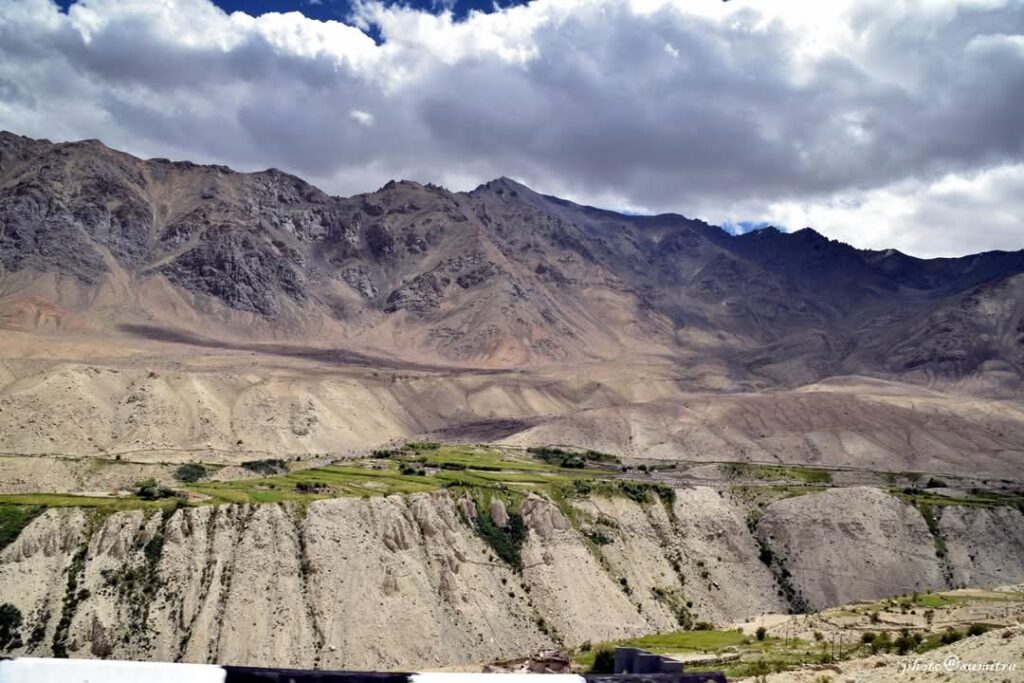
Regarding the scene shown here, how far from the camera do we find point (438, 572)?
56.5 metres

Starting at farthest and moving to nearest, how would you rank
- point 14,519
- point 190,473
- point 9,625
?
point 190,473
point 14,519
point 9,625

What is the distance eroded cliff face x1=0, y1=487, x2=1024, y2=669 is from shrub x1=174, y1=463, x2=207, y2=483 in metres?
23.3

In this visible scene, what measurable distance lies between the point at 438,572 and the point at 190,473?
1187 inches

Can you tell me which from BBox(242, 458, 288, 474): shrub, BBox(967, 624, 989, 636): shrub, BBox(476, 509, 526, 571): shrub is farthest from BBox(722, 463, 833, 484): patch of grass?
BBox(967, 624, 989, 636): shrub

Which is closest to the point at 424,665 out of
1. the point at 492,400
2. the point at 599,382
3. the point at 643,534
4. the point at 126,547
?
the point at 126,547

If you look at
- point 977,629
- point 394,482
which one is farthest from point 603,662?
point 394,482

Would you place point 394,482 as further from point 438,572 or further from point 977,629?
point 977,629

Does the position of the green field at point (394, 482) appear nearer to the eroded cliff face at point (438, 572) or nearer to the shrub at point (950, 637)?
the eroded cliff face at point (438, 572)

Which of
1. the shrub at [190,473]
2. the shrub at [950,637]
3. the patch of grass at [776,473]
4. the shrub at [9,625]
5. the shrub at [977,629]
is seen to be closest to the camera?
the shrub at [950,637]

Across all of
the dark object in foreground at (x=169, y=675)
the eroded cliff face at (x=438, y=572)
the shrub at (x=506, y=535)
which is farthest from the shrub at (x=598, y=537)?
the dark object in foreground at (x=169, y=675)

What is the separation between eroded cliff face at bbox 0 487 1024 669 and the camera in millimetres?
45969

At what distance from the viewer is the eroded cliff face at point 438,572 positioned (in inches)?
1810

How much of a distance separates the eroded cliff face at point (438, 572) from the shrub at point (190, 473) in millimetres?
23273

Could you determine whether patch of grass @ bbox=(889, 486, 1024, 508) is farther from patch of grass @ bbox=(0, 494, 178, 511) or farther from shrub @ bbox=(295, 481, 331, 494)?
→ patch of grass @ bbox=(0, 494, 178, 511)
